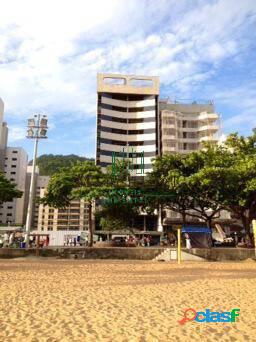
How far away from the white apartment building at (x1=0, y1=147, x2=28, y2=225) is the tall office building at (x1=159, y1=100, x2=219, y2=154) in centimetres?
5827

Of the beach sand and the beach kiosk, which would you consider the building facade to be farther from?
the beach sand

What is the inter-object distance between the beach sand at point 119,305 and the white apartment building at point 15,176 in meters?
100

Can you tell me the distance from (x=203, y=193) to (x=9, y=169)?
320 feet

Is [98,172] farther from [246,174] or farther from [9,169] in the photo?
[9,169]

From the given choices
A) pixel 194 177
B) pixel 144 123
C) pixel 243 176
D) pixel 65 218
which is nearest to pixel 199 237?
pixel 194 177

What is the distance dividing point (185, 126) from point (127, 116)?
47.3ft

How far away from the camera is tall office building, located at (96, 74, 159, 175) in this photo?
78188 millimetres

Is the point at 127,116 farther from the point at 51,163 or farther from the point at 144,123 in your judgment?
the point at 51,163

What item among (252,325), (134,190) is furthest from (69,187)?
Answer: (252,325)

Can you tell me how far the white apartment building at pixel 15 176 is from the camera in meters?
115

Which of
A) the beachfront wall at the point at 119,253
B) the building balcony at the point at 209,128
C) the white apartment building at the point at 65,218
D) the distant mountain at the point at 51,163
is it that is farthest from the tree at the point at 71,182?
the distant mountain at the point at 51,163

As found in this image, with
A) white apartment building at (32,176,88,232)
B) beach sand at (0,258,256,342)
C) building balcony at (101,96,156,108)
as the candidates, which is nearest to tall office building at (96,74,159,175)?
building balcony at (101,96,156,108)

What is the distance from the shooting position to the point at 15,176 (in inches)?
4678

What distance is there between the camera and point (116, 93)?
81.7m
